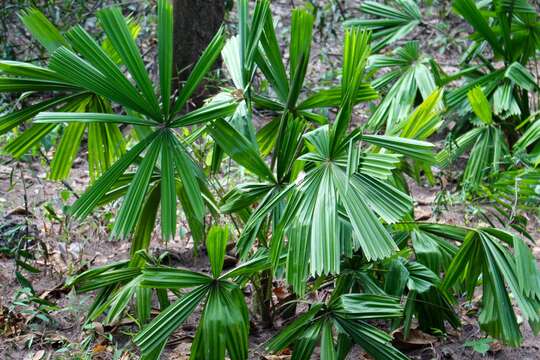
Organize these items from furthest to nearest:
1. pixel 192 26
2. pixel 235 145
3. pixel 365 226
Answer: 1. pixel 192 26
2. pixel 235 145
3. pixel 365 226

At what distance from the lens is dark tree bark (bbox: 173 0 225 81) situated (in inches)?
213

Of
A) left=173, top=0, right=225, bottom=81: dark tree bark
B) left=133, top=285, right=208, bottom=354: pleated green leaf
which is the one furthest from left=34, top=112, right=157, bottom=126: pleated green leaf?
left=173, top=0, right=225, bottom=81: dark tree bark

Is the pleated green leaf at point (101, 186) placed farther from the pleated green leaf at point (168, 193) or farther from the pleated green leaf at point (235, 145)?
the pleated green leaf at point (235, 145)

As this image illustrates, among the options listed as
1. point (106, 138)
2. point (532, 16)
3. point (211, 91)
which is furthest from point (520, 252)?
point (211, 91)

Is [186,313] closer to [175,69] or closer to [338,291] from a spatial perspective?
[338,291]

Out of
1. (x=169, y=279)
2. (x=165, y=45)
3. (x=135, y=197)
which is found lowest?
(x=169, y=279)

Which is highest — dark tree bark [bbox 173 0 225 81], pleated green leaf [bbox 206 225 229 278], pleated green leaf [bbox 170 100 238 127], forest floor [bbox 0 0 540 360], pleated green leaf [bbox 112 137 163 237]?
dark tree bark [bbox 173 0 225 81]

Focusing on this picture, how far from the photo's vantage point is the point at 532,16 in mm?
4801

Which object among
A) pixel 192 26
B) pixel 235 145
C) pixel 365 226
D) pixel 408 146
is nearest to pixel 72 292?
pixel 235 145

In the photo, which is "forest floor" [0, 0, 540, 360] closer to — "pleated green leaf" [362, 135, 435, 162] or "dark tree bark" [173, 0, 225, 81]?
"pleated green leaf" [362, 135, 435, 162]

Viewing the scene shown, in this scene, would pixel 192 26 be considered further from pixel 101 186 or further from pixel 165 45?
pixel 101 186

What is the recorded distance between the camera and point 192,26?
17.8 feet

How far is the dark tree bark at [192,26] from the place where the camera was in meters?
5.40

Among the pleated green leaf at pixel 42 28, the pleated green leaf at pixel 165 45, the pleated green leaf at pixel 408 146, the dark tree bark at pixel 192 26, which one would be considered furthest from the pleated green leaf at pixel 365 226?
the dark tree bark at pixel 192 26
